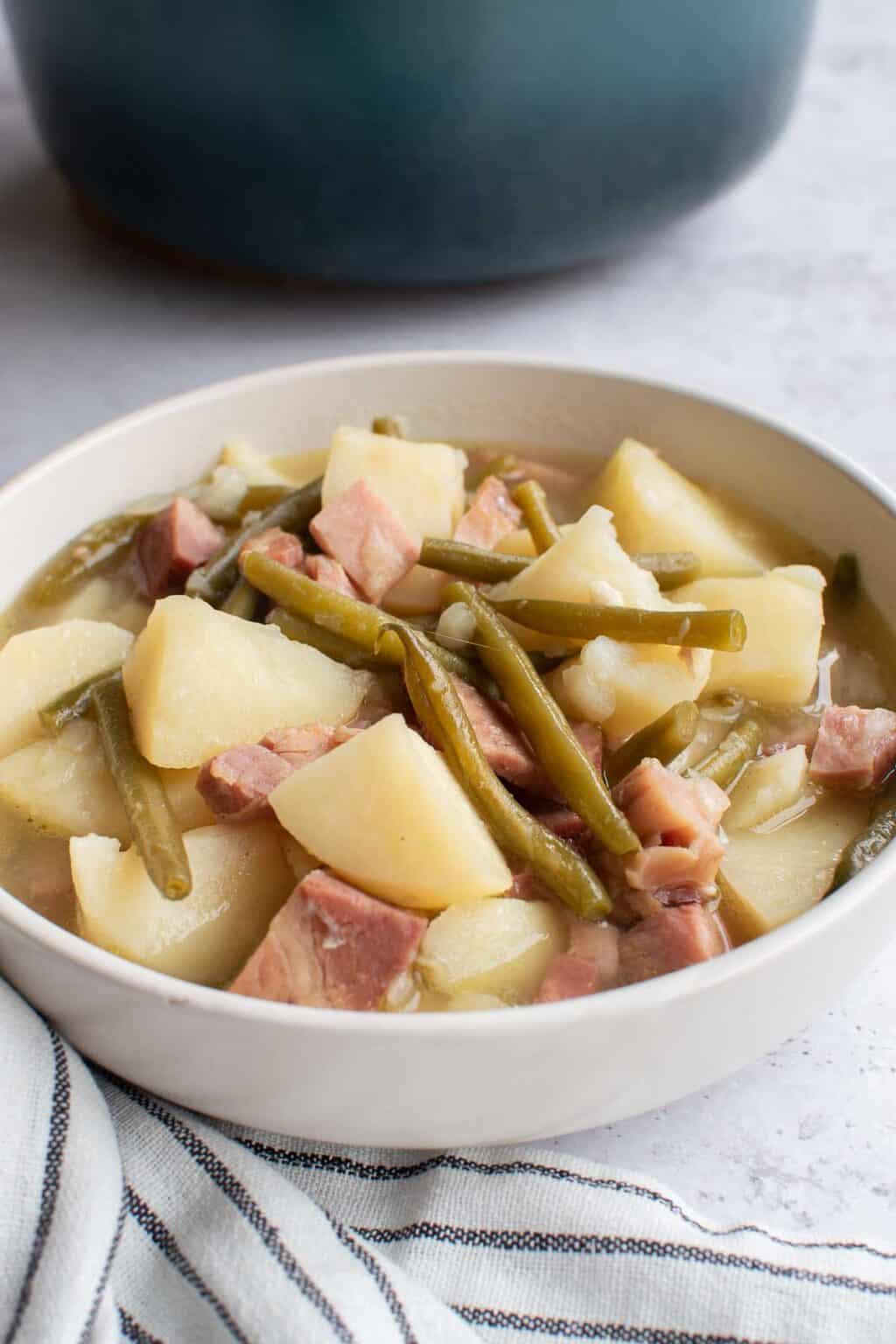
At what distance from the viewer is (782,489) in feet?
10.5

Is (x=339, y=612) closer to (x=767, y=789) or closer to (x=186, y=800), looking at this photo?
(x=186, y=800)

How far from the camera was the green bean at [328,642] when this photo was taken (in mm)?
2619

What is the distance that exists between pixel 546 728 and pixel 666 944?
1.38 feet

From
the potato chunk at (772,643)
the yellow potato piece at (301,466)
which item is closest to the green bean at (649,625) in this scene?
the potato chunk at (772,643)

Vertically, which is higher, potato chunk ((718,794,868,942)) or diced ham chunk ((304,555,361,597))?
diced ham chunk ((304,555,361,597))

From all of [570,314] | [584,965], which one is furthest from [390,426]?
[570,314]

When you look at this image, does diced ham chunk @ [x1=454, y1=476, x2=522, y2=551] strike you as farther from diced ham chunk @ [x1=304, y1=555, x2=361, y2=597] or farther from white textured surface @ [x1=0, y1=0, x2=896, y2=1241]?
white textured surface @ [x1=0, y1=0, x2=896, y2=1241]

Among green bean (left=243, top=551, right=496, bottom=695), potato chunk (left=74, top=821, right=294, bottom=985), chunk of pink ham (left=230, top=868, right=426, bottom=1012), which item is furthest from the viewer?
green bean (left=243, top=551, right=496, bottom=695)

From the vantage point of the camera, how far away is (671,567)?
286cm

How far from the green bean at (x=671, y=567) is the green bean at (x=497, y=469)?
50 cm

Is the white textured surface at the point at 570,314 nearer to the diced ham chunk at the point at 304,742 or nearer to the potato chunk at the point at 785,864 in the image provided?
the potato chunk at the point at 785,864

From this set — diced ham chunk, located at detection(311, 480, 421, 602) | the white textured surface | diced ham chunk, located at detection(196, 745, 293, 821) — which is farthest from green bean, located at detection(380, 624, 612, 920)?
the white textured surface

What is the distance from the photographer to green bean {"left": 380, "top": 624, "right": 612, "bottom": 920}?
2.24 metres

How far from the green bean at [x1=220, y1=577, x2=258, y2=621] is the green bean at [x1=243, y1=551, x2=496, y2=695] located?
0.06 meters
